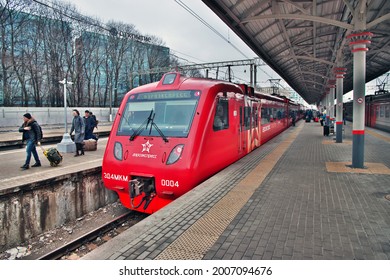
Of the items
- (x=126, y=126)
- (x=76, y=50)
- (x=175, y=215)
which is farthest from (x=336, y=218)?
(x=76, y=50)

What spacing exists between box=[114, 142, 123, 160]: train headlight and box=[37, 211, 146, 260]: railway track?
1591mm

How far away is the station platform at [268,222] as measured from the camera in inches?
122

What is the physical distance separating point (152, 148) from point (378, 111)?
21367 mm

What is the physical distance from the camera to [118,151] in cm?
609

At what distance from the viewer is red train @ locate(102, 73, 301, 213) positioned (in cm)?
541

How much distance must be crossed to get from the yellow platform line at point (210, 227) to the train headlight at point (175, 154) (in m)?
1.14

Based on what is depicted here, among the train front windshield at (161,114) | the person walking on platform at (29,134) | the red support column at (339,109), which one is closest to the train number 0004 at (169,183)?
the train front windshield at (161,114)

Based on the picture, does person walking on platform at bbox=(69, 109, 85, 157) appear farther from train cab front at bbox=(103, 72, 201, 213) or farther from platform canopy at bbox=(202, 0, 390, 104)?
platform canopy at bbox=(202, 0, 390, 104)

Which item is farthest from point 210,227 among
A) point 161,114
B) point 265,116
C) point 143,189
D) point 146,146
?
point 265,116

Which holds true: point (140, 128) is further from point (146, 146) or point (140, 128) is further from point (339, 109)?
point (339, 109)

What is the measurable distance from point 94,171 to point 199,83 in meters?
3.98

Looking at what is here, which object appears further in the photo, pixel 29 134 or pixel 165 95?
pixel 29 134

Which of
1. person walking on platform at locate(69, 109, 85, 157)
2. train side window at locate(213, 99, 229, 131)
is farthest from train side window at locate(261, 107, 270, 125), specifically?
person walking on platform at locate(69, 109, 85, 157)

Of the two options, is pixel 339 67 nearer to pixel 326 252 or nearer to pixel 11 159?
pixel 326 252
